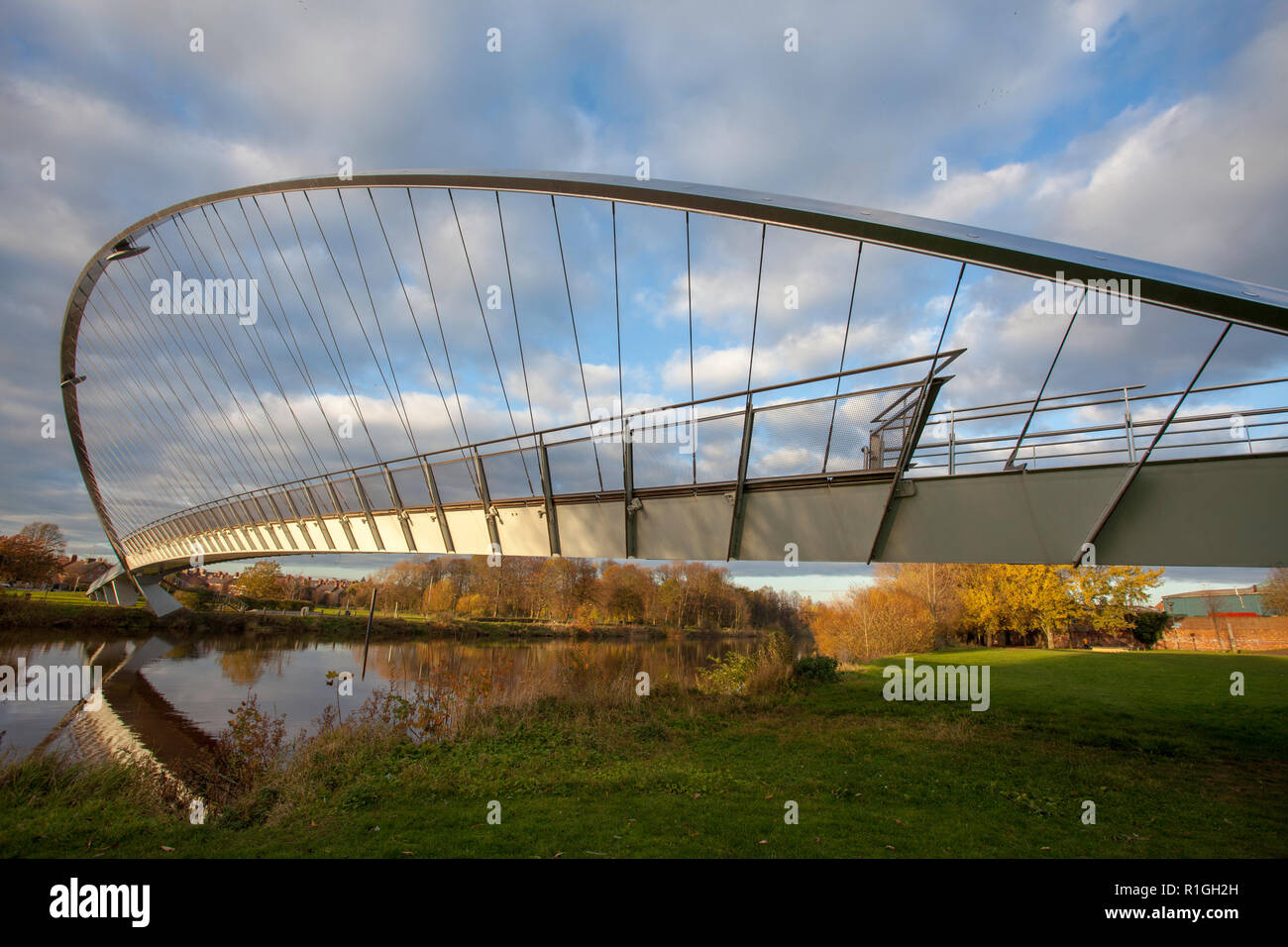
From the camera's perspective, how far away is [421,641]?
47.3 metres

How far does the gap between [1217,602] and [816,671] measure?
5499 centimetres

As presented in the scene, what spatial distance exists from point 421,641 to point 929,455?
47545 mm

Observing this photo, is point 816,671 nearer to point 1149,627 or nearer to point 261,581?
point 1149,627

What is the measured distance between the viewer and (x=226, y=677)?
91.6 ft

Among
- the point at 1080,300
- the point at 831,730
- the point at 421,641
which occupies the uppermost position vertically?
the point at 1080,300

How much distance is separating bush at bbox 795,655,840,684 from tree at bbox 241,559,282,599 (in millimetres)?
68182

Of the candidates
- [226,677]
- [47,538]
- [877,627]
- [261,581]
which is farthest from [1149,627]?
[47,538]

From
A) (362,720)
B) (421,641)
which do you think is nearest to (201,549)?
(421,641)

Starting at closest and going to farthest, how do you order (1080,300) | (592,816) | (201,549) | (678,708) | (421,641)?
(1080,300)
(592,816)
(678,708)
(201,549)
(421,641)

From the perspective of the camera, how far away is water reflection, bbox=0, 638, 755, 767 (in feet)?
54.5

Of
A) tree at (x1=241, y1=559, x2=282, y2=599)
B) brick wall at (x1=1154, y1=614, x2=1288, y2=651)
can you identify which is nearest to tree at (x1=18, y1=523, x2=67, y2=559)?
tree at (x1=241, y1=559, x2=282, y2=599)
